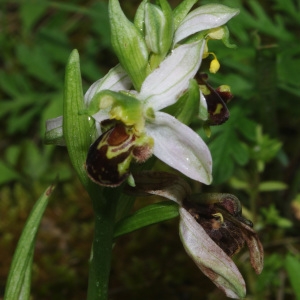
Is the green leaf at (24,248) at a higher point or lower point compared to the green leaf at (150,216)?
lower

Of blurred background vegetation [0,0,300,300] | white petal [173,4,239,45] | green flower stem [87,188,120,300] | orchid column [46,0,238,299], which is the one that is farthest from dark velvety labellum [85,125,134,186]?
blurred background vegetation [0,0,300,300]

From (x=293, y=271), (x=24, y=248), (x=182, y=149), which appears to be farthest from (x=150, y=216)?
(x=293, y=271)

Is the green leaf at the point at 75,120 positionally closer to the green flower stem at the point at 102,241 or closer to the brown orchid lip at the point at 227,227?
the green flower stem at the point at 102,241

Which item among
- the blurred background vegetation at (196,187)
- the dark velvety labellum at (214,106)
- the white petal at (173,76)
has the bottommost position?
the blurred background vegetation at (196,187)

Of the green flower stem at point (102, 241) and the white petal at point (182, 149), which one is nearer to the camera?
the white petal at point (182, 149)

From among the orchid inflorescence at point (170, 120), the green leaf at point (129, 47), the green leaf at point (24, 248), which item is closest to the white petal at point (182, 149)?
the orchid inflorescence at point (170, 120)

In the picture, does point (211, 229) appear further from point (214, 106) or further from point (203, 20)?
point (203, 20)
